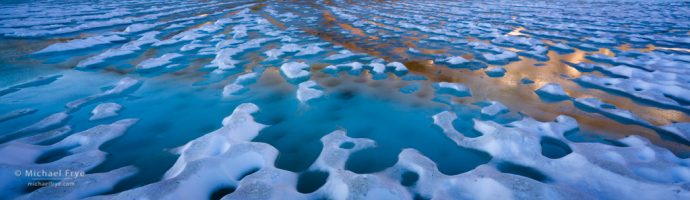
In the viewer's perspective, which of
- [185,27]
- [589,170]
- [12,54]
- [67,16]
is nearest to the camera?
[589,170]

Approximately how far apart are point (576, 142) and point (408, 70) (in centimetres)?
188

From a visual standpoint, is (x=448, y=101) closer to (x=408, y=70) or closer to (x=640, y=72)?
(x=408, y=70)

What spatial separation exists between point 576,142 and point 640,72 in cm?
229

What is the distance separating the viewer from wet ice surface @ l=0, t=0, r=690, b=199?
5.48 feet

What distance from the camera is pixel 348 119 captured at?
246cm

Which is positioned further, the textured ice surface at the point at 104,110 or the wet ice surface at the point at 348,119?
the textured ice surface at the point at 104,110

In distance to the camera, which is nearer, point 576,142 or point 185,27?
point 576,142

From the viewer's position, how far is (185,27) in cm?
671

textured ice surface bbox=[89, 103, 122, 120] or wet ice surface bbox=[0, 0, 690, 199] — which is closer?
wet ice surface bbox=[0, 0, 690, 199]

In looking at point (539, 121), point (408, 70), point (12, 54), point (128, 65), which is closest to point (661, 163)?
point (539, 121)

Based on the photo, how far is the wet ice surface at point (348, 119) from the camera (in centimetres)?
167

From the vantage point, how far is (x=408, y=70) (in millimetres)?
3652

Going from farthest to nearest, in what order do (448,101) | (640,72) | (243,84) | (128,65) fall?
1. (128,65)
2. (640,72)
3. (243,84)
4. (448,101)

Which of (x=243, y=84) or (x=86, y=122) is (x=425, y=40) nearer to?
(x=243, y=84)
